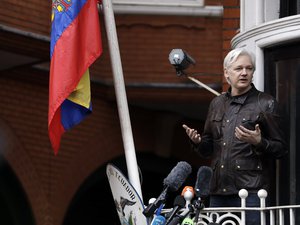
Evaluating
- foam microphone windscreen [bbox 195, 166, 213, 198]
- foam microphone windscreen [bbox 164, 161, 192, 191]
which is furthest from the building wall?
foam microphone windscreen [bbox 164, 161, 192, 191]

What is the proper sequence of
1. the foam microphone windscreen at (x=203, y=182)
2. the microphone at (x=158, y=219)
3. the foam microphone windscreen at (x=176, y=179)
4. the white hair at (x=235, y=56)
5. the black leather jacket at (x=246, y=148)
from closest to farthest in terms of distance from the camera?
the foam microphone windscreen at (x=176, y=179)
the microphone at (x=158, y=219)
the foam microphone windscreen at (x=203, y=182)
the black leather jacket at (x=246, y=148)
the white hair at (x=235, y=56)

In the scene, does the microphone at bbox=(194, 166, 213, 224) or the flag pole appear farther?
the flag pole

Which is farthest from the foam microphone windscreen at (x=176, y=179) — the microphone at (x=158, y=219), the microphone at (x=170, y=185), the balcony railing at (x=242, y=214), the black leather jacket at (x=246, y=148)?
the black leather jacket at (x=246, y=148)

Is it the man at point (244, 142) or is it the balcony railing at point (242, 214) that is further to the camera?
the man at point (244, 142)

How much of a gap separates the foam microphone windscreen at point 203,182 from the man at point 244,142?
0.46 m

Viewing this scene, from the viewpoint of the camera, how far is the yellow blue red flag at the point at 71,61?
11.1 metres

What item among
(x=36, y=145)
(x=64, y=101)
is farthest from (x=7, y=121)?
(x=64, y=101)

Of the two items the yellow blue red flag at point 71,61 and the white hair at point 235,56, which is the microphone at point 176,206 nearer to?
the white hair at point 235,56

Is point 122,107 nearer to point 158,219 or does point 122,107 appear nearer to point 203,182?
point 203,182

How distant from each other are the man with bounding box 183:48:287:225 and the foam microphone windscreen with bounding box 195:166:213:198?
46 centimetres

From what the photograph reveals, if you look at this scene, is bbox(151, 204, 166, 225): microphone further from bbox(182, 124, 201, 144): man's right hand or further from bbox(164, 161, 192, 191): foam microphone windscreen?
bbox(182, 124, 201, 144): man's right hand

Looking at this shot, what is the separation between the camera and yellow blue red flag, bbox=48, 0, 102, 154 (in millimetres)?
11094

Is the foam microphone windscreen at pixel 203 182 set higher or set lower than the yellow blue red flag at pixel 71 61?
lower

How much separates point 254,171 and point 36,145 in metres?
5.86
